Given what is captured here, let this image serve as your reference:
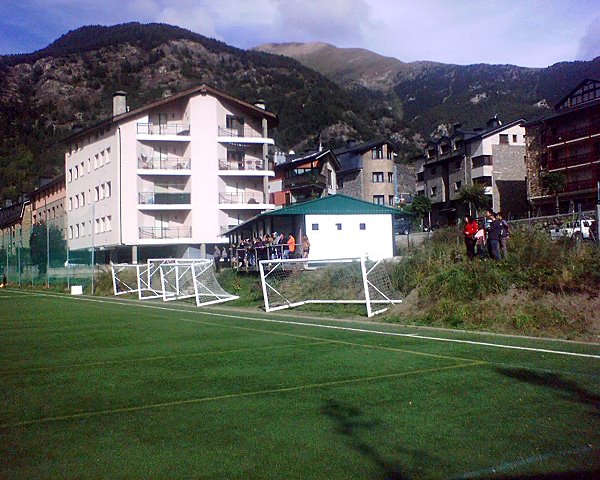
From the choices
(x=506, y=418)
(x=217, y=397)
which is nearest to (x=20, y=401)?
(x=217, y=397)

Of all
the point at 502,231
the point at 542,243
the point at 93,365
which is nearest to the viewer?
the point at 93,365

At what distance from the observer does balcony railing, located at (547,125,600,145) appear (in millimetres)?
57750

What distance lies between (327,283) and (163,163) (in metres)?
37.6

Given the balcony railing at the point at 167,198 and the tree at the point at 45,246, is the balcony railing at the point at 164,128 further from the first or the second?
the tree at the point at 45,246

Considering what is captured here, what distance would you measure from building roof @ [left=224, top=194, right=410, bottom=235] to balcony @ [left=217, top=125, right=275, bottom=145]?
1753cm

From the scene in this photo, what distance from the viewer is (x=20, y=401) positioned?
7586 millimetres

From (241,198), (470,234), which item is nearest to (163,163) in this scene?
(241,198)

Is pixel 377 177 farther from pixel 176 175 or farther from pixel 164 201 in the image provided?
pixel 164 201

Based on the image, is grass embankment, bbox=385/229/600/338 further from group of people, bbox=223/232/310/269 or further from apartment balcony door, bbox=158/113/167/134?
apartment balcony door, bbox=158/113/167/134

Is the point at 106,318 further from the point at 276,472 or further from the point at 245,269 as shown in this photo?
the point at 276,472

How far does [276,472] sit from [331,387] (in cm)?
305

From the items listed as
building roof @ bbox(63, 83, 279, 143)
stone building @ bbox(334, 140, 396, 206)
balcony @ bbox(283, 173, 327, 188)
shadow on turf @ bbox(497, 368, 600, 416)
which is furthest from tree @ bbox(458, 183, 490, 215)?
shadow on turf @ bbox(497, 368, 600, 416)

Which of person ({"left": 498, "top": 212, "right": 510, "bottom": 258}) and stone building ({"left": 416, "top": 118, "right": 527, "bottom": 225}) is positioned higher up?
stone building ({"left": 416, "top": 118, "right": 527, "bottom": 225})

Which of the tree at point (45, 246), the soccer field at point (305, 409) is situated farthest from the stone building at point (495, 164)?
the soccer field at point (305, 409)
